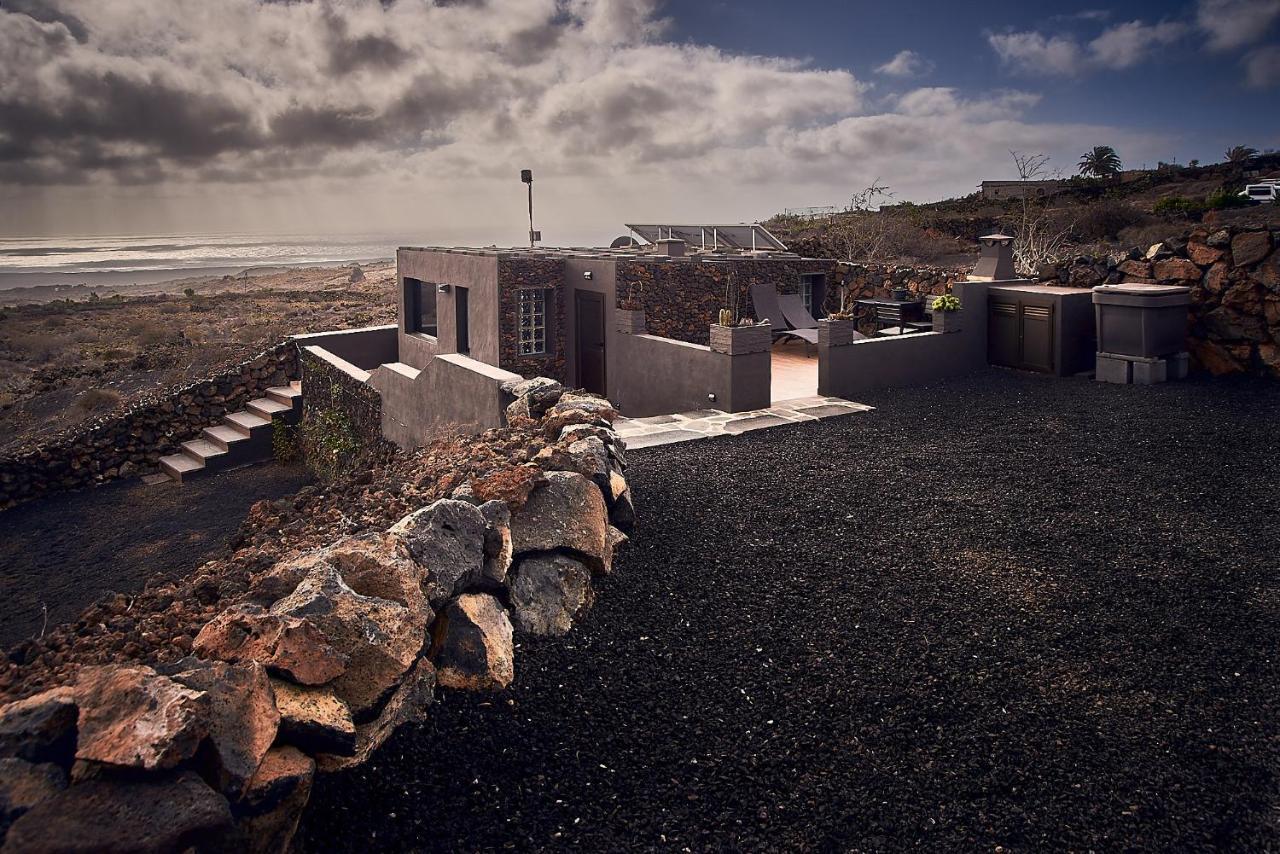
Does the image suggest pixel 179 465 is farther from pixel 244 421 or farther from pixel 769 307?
pixel 769 307

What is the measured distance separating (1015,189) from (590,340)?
3621 centimetres

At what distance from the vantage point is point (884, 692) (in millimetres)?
4039

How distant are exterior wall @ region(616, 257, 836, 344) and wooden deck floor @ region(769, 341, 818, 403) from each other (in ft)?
3.36

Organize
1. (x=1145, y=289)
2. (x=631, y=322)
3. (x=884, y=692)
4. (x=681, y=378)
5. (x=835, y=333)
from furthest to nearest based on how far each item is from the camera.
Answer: (x=631, y=322) → (x=681, y=378) → (x=1145, y=289) → (x=835, y=333) → (x=884, y=692)

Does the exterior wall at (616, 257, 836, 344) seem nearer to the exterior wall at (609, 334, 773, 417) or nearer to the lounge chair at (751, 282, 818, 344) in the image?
the lounge chair at (751, 282, 818, 344)

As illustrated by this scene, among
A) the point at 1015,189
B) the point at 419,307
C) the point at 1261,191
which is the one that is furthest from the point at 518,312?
the point at 1015,189

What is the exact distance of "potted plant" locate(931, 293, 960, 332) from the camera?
12117 millimetres

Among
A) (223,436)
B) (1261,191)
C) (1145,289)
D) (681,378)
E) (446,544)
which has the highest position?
(1261,191)

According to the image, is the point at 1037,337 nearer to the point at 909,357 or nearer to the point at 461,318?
the point at 909,357

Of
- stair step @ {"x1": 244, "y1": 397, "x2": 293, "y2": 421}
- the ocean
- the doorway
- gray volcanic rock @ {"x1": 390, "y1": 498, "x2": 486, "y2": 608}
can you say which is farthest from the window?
the ocean

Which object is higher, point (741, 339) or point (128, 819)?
point (741, 339)

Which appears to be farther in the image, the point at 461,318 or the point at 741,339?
the point at 461,318

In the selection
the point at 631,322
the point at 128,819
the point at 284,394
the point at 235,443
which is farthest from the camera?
the point at 284,394

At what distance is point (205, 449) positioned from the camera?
1672cm
